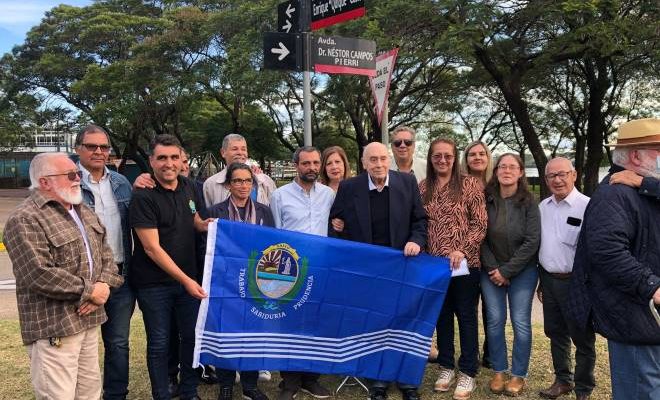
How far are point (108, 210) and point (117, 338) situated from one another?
89 cm

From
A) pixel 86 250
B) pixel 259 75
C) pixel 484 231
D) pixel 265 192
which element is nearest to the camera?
pixel 86 250

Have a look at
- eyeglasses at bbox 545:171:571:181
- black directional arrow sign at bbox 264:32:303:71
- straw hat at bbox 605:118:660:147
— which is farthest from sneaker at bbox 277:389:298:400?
black directional arrow sign at bbox 264:32:303:71

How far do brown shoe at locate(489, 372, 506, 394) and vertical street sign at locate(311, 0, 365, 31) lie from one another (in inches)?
139

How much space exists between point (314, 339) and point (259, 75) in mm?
13381

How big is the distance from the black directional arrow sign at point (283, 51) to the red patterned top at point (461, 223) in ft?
7.39

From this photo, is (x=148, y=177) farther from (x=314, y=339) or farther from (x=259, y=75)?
(x=259, y=75)

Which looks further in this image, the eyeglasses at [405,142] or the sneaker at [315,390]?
the eyeglasses at [405,142]

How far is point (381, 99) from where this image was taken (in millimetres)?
6066

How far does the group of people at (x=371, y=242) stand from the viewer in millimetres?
2787

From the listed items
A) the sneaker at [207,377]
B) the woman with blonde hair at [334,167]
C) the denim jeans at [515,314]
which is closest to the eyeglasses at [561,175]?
the denim jeans at [515,314]

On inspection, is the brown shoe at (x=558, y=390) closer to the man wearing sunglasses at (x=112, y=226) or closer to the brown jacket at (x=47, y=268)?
the man wearing sunglasses at (x=112, y=226)

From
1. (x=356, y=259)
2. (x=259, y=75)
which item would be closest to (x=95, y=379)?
(x=356, y=259)

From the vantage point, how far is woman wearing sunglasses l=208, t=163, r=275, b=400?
4059 mm

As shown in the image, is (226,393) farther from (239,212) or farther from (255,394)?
(239,212)
